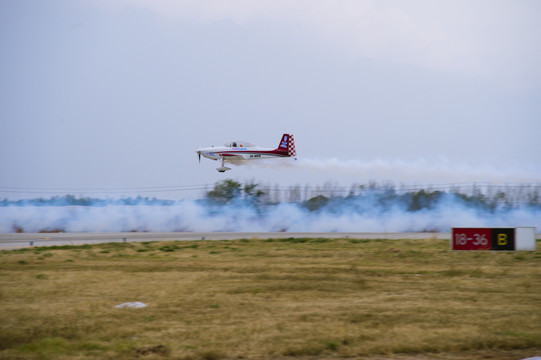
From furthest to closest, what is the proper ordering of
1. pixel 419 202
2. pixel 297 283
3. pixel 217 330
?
pixel 419 202 < pixel 297 283 < pixel 217 330

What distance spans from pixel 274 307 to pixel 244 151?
36274 millimetres

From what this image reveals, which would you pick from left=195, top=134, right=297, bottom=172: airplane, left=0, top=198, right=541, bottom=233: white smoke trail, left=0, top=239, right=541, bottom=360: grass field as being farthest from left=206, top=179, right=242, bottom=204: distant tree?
left=0, top=239, right=541, bottom=360: grass field

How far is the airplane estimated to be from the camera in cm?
5078

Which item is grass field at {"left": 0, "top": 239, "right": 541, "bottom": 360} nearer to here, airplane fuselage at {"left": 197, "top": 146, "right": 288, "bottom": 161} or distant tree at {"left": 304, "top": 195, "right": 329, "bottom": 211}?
airplane fuselage at {"left": 197, "top": 146, "right": 288, "bottom": 161}

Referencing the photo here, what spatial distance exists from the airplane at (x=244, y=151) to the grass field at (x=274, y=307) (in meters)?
24.8

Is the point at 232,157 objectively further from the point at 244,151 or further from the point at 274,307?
the point at 274,307

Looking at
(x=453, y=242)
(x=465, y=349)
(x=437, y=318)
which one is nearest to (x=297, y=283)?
(x=437, y=318)

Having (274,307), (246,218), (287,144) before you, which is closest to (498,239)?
(274,307)

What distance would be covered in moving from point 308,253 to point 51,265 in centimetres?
1268

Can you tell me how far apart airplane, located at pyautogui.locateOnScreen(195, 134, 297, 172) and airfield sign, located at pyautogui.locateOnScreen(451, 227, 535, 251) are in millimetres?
27125

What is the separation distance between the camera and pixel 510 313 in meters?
14.2

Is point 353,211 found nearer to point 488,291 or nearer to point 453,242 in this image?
point 453,242

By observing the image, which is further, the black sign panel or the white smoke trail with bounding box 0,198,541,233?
the white smoke trail with bounding box 0,198,541,233

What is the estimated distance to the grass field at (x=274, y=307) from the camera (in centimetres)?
1135
